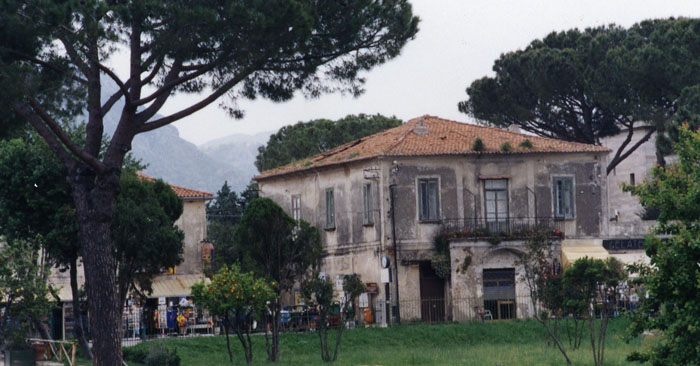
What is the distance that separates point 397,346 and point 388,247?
24.1 feet

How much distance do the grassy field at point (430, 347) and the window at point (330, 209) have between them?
358 inches

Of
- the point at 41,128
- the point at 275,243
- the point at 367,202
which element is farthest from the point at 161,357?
the point at 367,202

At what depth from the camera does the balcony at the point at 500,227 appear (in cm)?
4597

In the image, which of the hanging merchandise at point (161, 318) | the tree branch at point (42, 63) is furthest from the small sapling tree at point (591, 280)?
the hanging merchandise at point (161, 318)

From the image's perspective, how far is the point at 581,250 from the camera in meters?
47.4

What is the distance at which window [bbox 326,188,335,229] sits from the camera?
164 feet

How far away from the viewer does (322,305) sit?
34.3m

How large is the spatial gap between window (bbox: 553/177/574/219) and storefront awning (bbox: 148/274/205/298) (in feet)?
54.7

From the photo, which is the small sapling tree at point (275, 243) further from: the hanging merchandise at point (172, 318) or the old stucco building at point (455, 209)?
the hanging merchandise at point (172, 318)

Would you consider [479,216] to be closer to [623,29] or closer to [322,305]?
[322,305]

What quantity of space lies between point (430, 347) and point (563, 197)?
1222cm

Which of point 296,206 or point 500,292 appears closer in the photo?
point 500,292

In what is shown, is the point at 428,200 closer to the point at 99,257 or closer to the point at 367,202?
the point at 367,202

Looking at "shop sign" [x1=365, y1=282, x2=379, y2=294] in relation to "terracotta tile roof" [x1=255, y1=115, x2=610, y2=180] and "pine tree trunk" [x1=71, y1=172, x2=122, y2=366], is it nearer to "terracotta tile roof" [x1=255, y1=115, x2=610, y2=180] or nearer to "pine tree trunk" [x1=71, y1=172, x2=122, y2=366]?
"terracotta tile roof" [x1=255, y1=115, x2=610, y2=180]
